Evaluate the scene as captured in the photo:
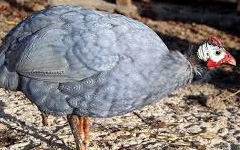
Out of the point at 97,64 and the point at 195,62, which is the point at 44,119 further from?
the point at 195,62

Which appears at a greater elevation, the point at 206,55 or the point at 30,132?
the point at 206,55

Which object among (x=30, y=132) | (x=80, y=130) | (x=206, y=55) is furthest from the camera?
(x=30, y=132)

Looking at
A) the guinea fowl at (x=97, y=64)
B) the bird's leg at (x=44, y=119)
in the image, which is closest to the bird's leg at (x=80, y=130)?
the guinea fowl at (x=97, y=64)

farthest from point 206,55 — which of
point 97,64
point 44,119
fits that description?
point 44,119

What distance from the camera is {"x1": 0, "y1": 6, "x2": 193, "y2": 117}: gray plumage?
119 inches

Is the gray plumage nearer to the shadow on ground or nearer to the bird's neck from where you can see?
the bird's neck

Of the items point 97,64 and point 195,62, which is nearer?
point 97,64

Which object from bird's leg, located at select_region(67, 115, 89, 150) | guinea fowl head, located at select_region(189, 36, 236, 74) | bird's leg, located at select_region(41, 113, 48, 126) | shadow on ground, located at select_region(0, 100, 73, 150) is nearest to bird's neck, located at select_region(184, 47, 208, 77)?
guinea fowl head, located at select_region(189, 36, 236, 74)

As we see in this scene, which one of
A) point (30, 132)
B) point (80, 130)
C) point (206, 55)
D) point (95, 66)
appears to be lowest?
point (30, 132)

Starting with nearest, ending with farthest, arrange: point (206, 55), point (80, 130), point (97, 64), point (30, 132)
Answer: point (97, 64)
point (206, 55)
point (80, 130)
point (30, 132)

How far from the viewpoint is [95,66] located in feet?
9.92

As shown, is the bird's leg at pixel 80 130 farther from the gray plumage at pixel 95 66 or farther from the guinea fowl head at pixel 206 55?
the guinea fowl head at pixel 206 55

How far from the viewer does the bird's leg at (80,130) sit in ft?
11.2

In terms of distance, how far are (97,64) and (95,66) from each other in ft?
0.06
